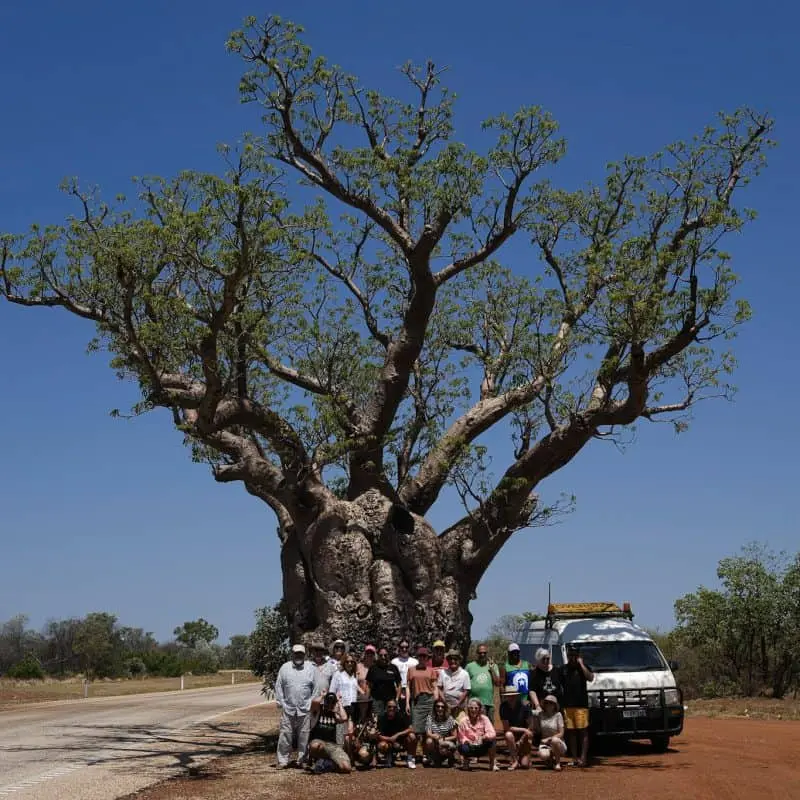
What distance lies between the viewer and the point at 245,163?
1711cm

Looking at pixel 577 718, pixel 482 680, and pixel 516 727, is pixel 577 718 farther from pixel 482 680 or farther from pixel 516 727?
pixel 482 680

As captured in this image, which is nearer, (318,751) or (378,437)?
(318,751)

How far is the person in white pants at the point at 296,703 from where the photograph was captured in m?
14.9

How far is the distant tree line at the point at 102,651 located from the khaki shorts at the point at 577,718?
3967cm

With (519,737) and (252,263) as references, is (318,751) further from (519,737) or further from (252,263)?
(252,263)

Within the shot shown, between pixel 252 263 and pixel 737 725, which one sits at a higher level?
pixel 252 263

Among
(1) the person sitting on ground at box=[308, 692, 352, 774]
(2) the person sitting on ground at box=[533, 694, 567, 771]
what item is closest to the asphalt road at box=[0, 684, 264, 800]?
(1) the person sitting on ground at box=[308, 692, 352, 774]

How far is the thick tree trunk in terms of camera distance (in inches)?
707

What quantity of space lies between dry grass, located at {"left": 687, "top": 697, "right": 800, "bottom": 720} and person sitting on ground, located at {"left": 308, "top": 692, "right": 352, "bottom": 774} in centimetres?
1211

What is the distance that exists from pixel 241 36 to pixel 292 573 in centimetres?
942

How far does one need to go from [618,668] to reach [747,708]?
421 inches

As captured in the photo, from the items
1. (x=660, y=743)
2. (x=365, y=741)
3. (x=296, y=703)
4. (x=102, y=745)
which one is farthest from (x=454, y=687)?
(x=102, y=745)

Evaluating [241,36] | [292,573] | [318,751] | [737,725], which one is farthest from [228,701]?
[241,36]

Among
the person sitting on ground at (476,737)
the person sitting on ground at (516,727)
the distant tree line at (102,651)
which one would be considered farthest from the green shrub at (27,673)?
the person sitting on ground at (476,737)
